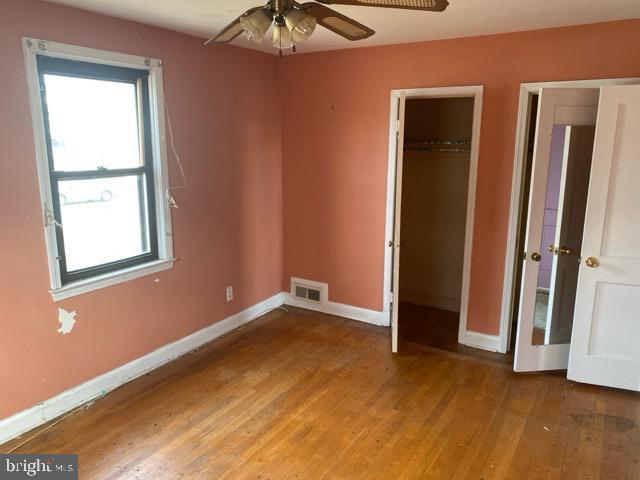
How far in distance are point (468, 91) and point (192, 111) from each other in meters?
2.13

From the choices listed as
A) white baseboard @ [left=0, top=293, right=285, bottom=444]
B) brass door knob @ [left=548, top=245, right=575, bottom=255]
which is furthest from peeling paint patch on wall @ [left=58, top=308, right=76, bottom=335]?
brass door knob @ [left=548, top=245, right=575, bottom=255]

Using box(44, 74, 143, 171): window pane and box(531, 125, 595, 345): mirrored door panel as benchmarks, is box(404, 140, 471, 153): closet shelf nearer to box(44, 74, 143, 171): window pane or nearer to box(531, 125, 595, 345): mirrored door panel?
box(531, 125, 595, 345): mirrored door panel

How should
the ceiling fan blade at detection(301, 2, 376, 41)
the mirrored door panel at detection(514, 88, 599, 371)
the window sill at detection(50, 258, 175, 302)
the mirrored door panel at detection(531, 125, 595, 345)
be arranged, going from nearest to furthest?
the ceiling fan blade at detection(301, 2, 376, 41), the window sill at detection(50, 258, 175, 302), the mirrored door panel at detection(514, 88, 599, 371), the mirrored door panel at detection(531, 125, 595, 345)

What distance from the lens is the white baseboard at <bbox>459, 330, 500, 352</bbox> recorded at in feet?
12.5

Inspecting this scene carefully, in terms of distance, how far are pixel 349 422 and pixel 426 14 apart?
2567 mm

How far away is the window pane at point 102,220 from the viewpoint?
Result: 295 centimetres

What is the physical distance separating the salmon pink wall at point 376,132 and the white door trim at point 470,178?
0.05m

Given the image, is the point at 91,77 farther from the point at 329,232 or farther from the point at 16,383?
the point at 329,232

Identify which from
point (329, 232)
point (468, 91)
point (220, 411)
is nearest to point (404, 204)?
point (329, 232)

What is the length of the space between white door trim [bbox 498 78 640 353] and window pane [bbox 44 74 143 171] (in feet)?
9.12

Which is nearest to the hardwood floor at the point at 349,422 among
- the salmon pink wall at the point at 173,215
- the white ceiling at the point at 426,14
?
the salmon pink wall at the point at 173,215

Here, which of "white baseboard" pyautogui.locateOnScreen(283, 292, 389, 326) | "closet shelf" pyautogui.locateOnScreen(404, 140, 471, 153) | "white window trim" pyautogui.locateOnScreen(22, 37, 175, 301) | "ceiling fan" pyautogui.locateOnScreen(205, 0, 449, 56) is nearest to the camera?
"ceiling fan" pyautogui.locateOnScreen(205, 0, 449, 56)

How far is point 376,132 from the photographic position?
4.05 metres

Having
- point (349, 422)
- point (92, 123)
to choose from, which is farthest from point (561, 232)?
point (92, 123)
